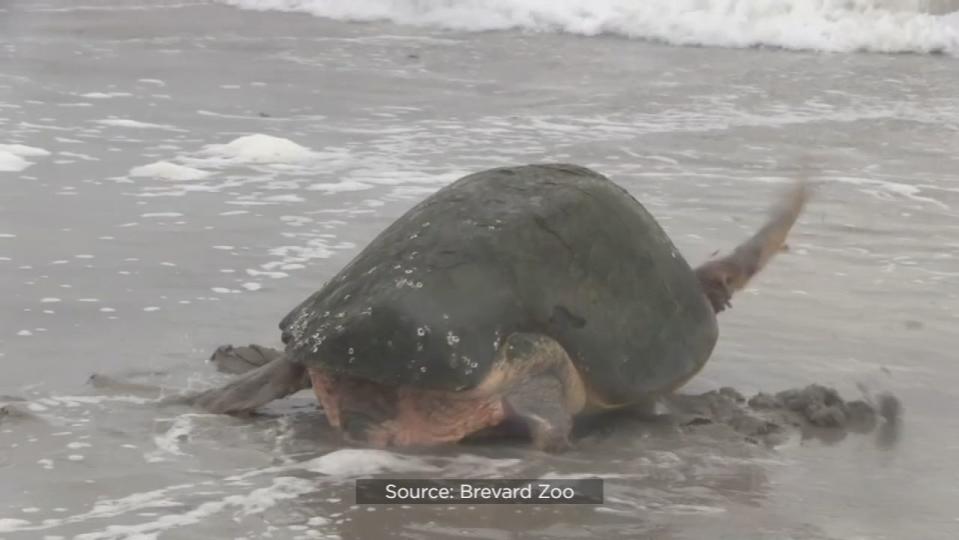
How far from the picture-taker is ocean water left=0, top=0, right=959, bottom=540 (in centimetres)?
330

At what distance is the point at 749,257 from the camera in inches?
180

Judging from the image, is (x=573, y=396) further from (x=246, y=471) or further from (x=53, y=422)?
(x=53, y=422)

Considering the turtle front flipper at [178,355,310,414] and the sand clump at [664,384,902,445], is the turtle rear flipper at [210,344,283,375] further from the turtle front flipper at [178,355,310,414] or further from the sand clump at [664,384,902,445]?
the sand clump at [664,384,902,445]

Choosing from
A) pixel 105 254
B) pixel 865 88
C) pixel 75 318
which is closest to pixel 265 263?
pixel 105 254

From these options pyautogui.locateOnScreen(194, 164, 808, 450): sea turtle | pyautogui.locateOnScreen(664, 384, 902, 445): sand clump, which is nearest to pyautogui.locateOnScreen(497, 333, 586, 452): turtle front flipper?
pyautogui.locateOnScreen(194, 164, 808, 450): sea turtle

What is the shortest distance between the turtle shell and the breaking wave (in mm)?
9619

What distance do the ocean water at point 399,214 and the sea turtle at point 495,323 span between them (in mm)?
110

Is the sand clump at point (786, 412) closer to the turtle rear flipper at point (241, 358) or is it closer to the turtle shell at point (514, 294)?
the turtle shell at point (514, 294)

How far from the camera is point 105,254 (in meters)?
5.31
